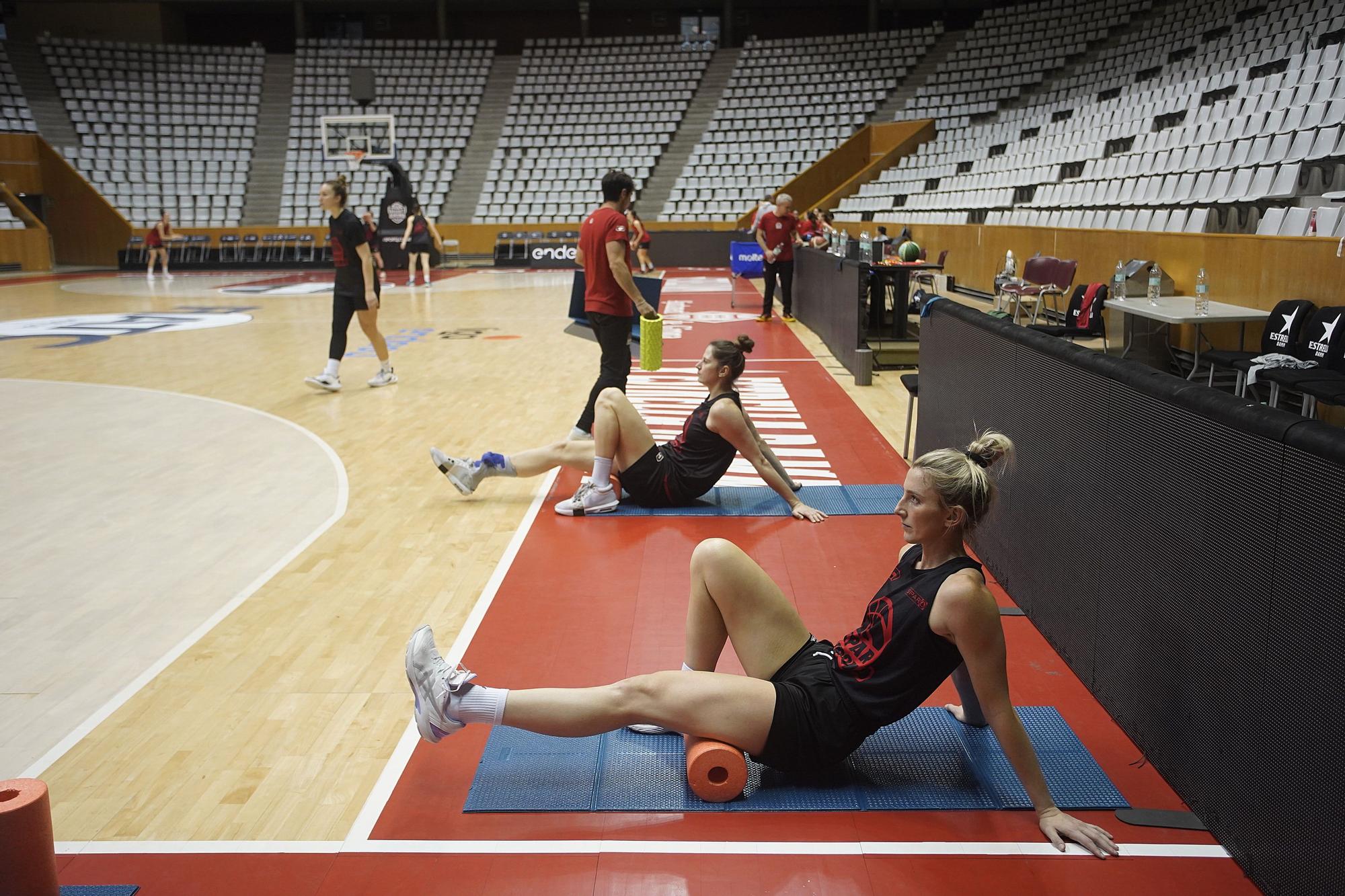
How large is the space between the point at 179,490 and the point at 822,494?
3792 millimetres

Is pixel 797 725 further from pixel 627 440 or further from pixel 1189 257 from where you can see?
pixel 1189 257

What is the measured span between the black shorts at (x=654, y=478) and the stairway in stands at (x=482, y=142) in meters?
23.8

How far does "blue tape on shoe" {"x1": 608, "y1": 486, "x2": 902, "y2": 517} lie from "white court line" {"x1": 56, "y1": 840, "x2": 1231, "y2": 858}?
2.95m

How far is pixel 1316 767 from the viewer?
7.18 ft

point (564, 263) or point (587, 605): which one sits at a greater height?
point (564, 263)

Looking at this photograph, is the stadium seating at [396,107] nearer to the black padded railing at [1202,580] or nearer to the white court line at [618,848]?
the black padded railing at [1202,580]

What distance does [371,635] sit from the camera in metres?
4.10

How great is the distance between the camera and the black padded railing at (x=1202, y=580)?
2.20 m

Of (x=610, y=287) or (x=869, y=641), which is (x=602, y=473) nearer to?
(x=610, y=287)

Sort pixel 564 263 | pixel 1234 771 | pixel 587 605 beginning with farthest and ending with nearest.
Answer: pixel 564 263, pixel 587 605, pixel 1234 771

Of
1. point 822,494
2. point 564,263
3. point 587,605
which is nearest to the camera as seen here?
point 587,605

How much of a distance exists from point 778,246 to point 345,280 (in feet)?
21.8

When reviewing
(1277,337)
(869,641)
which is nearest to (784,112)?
(1277,337)

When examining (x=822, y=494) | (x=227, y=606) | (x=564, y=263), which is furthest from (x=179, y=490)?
(x=564, y=263)
